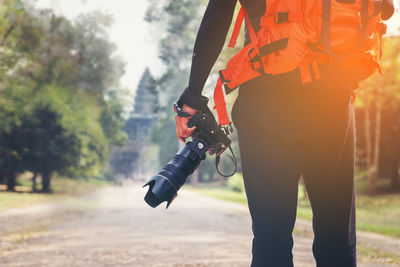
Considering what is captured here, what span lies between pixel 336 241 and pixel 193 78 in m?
0.80

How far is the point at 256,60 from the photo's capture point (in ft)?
5.44

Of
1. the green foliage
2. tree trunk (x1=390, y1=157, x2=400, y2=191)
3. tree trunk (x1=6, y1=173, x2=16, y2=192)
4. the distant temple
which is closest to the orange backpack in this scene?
the green foliage

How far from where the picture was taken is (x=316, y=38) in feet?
5.33

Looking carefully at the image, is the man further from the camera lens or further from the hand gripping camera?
the camera lens

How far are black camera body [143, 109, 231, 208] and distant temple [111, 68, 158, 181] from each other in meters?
70.0

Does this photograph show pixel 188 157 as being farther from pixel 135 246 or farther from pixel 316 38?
pixel 135 246

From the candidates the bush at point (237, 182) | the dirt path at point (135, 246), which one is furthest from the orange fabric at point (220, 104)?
the bush at point (237, 182)

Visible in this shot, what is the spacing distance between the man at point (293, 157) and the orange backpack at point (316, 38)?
41 mm

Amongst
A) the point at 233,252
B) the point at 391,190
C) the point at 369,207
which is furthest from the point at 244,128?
the point at 391,190

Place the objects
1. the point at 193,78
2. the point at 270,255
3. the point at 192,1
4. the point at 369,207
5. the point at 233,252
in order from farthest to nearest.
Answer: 1. the point at 192,1
2. the point at 369,207
3. the point at 233,252
4. the point at 193,78
5. the point at 270,255

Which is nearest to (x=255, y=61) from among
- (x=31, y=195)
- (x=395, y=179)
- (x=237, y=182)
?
(x=31, y=195)

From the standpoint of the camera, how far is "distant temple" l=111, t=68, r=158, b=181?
265 feet

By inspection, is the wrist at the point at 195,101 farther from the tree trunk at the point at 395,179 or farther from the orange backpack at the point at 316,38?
the tree trunk at the point at 395,179

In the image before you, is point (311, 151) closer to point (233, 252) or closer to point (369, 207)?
point (233, 252)
